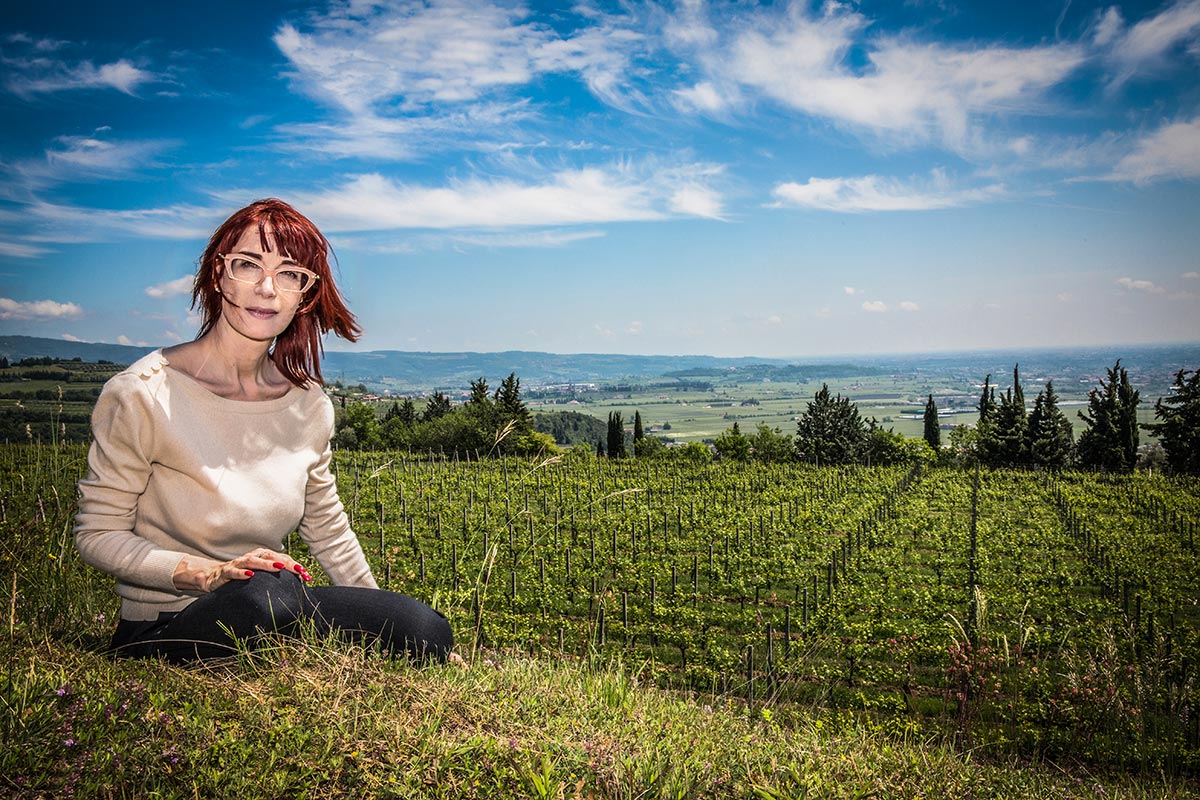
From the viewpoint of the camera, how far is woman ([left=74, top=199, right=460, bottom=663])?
201 cm

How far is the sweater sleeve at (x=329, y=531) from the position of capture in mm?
2494

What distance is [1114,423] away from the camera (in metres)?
42.8

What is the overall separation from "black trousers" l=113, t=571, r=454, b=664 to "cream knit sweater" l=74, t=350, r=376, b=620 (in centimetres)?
10

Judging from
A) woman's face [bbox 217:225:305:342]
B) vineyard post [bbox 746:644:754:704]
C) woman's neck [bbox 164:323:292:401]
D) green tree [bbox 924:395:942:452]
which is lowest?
green tree [bbox 924:395:942:452]

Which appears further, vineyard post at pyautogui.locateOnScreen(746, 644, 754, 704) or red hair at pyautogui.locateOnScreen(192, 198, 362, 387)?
vineyard post at pyautogui.locateOnScreen(746, 644, 754, 704)

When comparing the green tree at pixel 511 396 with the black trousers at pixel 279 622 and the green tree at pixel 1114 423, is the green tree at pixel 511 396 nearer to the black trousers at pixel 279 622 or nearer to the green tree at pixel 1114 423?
the green tree at pixel 1114 423

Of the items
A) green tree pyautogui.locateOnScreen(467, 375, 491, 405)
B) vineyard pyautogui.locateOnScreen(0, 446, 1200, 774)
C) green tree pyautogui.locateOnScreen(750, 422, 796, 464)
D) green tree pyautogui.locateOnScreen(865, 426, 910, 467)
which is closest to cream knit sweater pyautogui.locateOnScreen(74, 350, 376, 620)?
vineyard pyautogui.locateOnScreen(0, 446, 1200, 774)

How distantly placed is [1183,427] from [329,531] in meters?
40.2

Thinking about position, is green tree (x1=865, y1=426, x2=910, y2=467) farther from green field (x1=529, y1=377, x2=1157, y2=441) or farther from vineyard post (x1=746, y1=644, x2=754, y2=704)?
vineyard post (x1=746, y1=644, x2=754, y2=704)

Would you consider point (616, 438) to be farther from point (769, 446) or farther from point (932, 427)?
point (932, 427)

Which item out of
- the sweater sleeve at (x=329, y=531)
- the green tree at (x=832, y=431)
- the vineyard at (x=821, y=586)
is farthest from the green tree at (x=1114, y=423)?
the sweater sleeve at (x=329, y=531)

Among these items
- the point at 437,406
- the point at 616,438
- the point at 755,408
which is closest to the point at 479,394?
the point at 437,406

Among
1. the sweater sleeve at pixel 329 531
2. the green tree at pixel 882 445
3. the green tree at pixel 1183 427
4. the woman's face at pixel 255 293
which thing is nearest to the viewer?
the woman's face at pixel 255 293

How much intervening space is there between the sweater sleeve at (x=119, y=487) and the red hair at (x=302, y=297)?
425 millimetres
